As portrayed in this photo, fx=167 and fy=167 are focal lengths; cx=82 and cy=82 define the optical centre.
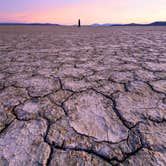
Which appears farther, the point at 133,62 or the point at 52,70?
the point at 133,62

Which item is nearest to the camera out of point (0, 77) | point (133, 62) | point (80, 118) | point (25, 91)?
point (80, 118)

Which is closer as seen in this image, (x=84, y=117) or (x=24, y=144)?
(x=24, y=144)

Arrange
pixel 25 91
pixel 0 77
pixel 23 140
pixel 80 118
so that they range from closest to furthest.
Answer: pixel 23 140 → pixel 80 118 → pixel 25 91 → pixel 0 77

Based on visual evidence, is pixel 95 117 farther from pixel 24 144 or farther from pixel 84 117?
pixel 24 144

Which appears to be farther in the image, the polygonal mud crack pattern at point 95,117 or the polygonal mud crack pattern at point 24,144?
the polygonal mud crack pattern at point 95,117

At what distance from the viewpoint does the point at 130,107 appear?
1132mm

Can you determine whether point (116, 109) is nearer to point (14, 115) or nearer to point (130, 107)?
point (130, 107)

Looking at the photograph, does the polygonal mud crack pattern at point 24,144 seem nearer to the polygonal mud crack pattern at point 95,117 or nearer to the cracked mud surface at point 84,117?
the cracked mud surface at point 84,117

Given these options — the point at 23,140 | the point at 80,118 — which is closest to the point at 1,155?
the point at 23,140

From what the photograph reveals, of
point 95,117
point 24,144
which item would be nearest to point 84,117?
Answer: point 95,117

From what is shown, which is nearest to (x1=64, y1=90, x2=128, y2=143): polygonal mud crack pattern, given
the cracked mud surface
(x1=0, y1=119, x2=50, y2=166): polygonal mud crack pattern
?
the cracked mud surface

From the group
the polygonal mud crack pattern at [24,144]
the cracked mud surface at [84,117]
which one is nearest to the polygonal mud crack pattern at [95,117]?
the cracked mud surface at [84,117]

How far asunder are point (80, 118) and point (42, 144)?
292 millimetres

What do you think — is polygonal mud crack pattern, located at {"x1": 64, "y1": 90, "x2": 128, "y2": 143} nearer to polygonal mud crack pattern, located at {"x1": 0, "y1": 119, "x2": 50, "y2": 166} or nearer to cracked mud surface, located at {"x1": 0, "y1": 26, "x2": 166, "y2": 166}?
cracked mud surface, located at {"x1": 0, "y1": 26, "x2": 166, "y2": 166}
